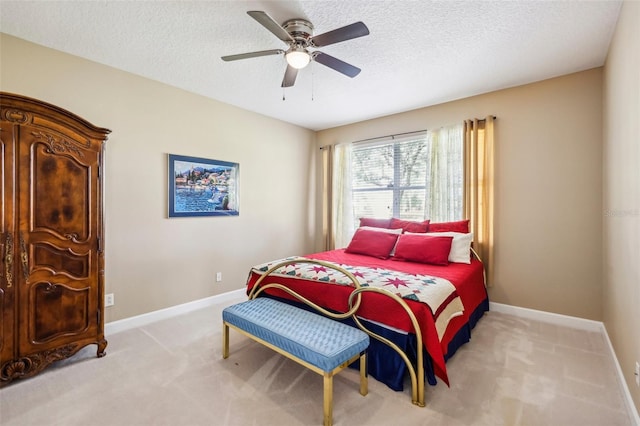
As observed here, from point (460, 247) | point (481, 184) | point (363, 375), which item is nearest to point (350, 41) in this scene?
point (481, 184)

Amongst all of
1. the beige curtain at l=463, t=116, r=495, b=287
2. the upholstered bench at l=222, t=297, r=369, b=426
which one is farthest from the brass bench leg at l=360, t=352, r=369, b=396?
the beige curtain at l=463, t=116, r=495, b=287

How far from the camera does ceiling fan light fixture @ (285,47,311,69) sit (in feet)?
6.78

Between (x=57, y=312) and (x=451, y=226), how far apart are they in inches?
151

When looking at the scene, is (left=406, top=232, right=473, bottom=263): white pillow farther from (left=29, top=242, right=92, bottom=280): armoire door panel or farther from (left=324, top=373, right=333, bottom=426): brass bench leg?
(left=29, top=242, right=92, bottom=280): armoire door panel

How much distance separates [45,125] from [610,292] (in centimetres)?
468

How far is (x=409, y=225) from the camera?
376 centimetres

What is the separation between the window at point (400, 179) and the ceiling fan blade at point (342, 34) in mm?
2354

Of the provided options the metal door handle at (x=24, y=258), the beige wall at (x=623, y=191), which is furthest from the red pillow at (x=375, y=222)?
the metal door handle at (x=24, y=258)

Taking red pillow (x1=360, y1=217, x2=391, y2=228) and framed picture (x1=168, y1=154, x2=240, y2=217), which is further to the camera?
red pillow (x1=360, y1=217, x2=391, y2=228)

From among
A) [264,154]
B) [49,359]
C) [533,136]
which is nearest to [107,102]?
[264,154]

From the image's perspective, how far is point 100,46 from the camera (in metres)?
2.48

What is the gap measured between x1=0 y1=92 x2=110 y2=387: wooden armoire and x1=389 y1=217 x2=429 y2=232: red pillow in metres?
3.21

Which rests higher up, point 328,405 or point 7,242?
point 7,242

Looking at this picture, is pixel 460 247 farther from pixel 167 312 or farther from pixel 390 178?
pixel 167 312
